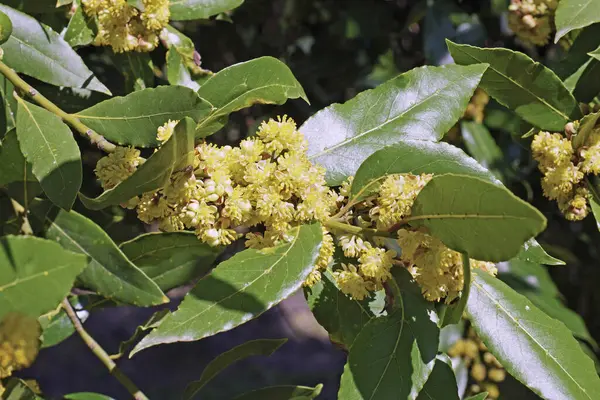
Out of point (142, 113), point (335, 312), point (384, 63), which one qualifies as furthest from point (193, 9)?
point (384, 63)

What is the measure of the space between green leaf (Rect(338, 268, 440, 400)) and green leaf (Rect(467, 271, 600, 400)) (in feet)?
0.31

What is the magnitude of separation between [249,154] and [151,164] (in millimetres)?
197

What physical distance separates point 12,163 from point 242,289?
521mm

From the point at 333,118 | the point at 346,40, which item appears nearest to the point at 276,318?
the point at 346,40

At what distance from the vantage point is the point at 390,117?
126 centimetres

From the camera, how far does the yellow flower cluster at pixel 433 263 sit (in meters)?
1.04

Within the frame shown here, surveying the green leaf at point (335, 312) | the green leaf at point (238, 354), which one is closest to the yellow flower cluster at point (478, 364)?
the green leaf at point (238, 354)

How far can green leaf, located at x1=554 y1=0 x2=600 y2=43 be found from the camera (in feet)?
4.65

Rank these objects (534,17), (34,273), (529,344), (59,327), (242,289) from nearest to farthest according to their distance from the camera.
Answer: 1. (34,273)
2. (242,289)
3. (529,344)
4. (59,327)
5. (534,17)

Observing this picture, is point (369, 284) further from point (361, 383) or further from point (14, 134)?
point (14, 134)

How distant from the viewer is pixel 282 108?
2.65m

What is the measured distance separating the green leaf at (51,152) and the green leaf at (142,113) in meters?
0.06

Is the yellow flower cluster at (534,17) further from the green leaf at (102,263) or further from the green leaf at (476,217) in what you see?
the green leaf at (102,263)

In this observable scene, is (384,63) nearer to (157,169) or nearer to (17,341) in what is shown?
(157,169)
